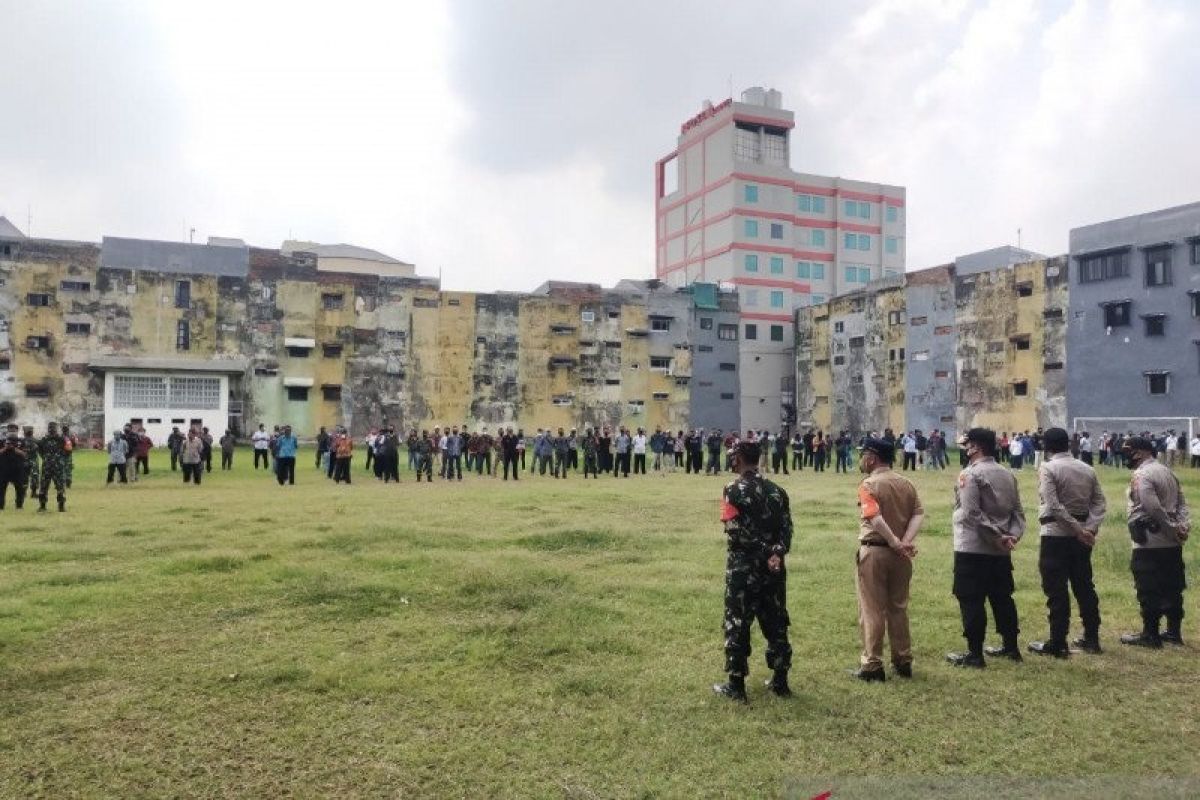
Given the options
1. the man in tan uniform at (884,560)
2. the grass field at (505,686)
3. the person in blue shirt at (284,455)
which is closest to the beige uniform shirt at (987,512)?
the man in tan uniform at (884,560)

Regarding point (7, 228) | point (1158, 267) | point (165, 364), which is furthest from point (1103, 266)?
point (7, 228)

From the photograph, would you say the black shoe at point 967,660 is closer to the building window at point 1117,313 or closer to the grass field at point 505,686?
the grass field at point 505,686

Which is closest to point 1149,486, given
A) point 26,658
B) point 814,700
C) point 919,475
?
point 814,700

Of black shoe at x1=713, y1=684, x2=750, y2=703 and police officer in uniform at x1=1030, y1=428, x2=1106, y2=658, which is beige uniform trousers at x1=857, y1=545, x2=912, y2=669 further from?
police officer in uniform at x1=1030, y1=428, x2=1106, y2=658

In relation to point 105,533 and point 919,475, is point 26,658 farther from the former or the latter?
point 919,475

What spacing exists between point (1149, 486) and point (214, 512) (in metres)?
14.3

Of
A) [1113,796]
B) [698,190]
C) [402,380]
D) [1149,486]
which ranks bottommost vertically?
[1113,796]

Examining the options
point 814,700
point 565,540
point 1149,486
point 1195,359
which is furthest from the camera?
point 1195,359

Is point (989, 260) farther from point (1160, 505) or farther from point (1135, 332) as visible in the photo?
point (1160, 505)

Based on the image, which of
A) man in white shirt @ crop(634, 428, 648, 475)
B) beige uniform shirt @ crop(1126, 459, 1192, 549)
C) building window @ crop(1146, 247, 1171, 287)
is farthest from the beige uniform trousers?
building window @ crop(1146, 247, 1171, 287)

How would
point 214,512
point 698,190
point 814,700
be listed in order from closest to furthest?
point 814,700 → point 214,512 → point 698,190

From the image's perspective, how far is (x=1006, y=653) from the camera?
7.07 m

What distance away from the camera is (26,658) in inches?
272

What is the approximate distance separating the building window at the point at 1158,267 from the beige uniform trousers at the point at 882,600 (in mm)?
41860
